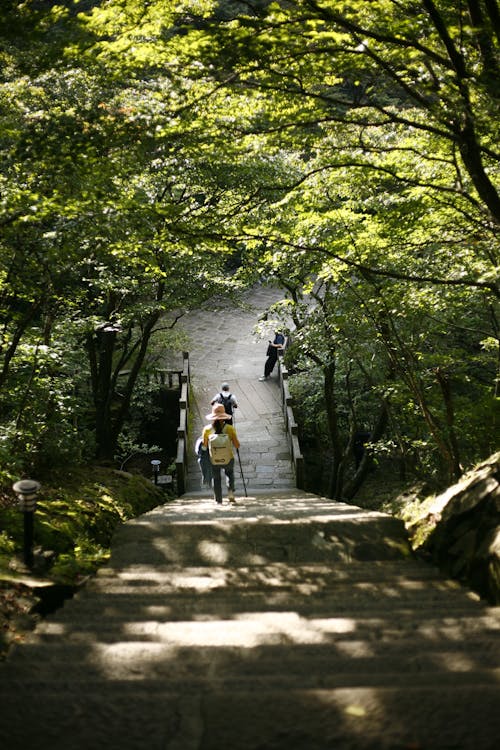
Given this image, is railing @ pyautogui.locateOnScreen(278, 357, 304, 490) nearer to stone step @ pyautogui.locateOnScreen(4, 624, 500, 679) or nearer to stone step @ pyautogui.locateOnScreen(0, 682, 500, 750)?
stone step @ pyautogui.locateOnScreen(4, 624, 500, 679)

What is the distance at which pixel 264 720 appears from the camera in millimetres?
2367

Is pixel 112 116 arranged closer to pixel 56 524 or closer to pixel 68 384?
pixel 56 524

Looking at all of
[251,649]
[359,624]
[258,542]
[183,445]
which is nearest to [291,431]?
[183,445]

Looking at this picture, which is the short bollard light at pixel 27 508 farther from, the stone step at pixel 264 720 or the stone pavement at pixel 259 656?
the stone step at pixel 264 720

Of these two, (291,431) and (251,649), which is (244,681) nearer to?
(251,649)

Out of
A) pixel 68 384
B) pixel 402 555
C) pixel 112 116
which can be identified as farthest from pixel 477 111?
pixel 68 384

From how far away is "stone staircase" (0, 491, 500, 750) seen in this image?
2320 mm

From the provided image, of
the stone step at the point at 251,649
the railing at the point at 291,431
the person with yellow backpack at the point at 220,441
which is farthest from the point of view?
the railing at the point at 291,431

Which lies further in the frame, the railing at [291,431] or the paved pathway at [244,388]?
the paved pathway at [244,388]

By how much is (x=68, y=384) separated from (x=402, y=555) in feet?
22.8

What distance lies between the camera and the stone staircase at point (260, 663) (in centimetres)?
232

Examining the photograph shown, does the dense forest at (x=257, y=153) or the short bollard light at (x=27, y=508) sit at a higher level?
the dense forest at (x=257, y=153)

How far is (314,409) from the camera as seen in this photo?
17.0 meters

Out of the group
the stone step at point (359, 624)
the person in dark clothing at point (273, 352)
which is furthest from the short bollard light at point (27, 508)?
the person in dark clothing at point (273, 352)
